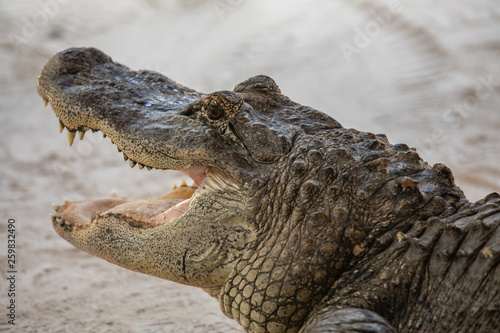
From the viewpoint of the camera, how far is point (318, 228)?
2.13 m

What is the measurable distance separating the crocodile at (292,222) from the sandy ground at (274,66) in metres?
2.43

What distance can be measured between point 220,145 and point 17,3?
226 inches

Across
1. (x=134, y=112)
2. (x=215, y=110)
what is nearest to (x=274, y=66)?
(x=134, y=112)

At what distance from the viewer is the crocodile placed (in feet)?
6.41

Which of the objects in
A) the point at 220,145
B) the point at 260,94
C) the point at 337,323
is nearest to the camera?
the point at 337,323

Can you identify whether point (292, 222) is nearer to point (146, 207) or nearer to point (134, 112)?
point (146, 207)

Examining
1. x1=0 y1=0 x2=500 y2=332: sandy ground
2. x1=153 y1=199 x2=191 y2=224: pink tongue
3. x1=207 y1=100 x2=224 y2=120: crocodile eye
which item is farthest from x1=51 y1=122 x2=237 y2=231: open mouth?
x1=0 y1=0 x2=500 y2=332: sandy ground

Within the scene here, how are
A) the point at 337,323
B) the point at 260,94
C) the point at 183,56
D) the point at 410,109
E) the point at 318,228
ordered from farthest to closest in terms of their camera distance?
the point at 183,56
the point at 410,109
the point at 260,94
the point at 318,228
the point at 337,323

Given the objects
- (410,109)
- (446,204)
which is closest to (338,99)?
(410,109)

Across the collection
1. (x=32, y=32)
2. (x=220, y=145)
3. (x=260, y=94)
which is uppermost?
(x=32, y=32)

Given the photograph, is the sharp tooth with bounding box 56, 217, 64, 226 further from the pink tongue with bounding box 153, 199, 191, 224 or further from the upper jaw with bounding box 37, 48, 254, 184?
the pink tongue with bounding box 153, 199, 191, 224

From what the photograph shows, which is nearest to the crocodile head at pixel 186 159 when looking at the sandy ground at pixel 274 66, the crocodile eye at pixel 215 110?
the crocodile eye at pixel 215 110

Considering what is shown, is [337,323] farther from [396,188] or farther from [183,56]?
[183,56]

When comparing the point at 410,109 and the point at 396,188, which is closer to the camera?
the point at 396,188
